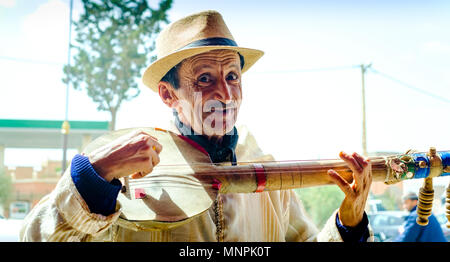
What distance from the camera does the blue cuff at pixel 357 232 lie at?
1.37 metres

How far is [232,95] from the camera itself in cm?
145

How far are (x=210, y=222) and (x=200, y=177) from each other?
247mm

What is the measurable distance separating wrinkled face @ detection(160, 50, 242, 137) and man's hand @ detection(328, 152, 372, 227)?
0.45 m

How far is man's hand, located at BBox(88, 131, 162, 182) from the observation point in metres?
1.01

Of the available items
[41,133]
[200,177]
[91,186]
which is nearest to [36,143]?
[41,133]

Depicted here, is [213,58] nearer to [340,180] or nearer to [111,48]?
[340,180]

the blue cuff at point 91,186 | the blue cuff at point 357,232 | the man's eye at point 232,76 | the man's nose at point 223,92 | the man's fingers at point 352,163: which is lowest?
the blue cuff at point 357,232

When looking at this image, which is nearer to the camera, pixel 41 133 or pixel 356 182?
pixel 356 182

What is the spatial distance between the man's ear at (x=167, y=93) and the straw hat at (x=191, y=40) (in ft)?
0.18

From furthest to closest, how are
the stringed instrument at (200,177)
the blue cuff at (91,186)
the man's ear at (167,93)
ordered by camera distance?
the man's ear at (167,93) → the stringed instrument at (200,177) → the blue cuff at (91,186)

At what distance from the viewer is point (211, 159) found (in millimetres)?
1421

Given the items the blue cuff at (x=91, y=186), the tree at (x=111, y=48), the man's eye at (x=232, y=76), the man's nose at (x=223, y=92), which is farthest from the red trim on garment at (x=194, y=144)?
the tree at (x=111, y=48)

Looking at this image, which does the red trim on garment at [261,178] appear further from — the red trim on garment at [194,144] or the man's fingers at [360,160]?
the man's fingers at [360,160]
